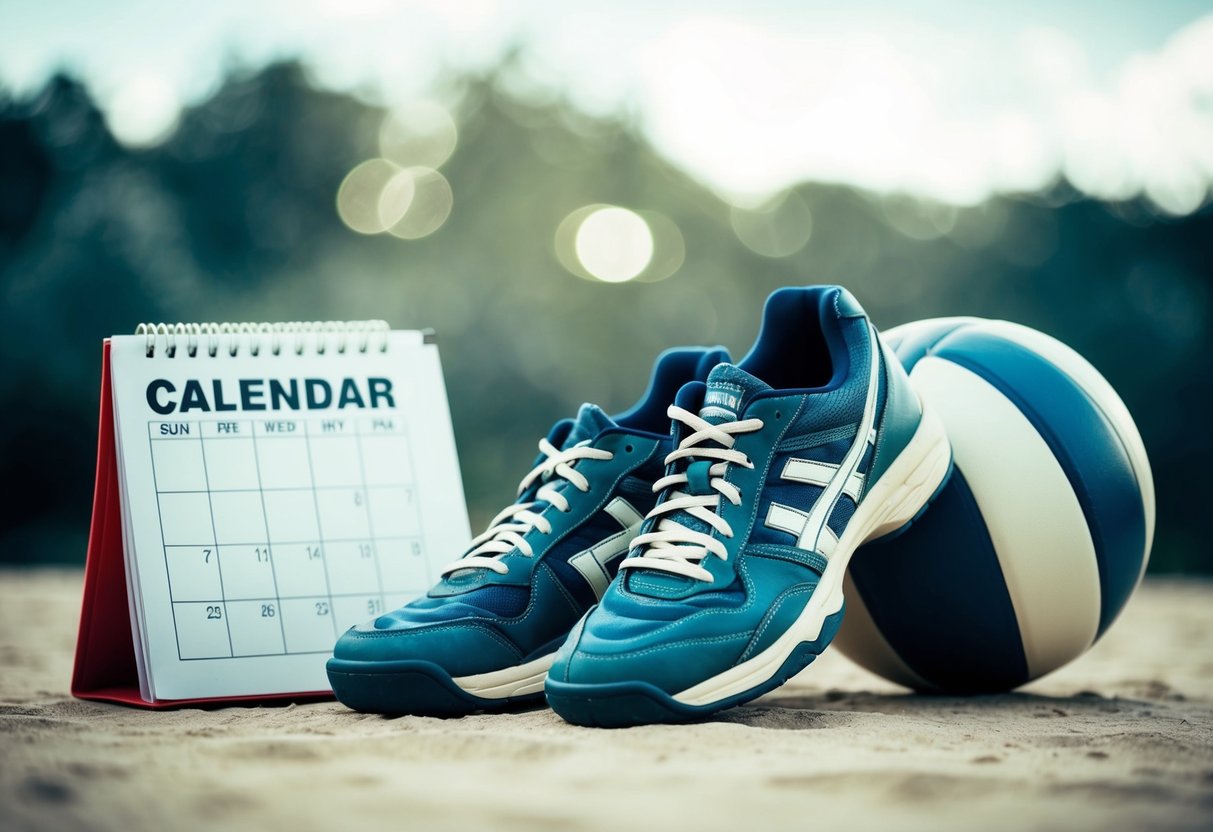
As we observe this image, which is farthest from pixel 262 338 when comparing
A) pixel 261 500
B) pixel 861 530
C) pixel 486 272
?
pixel 486 272

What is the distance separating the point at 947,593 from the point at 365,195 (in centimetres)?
2008

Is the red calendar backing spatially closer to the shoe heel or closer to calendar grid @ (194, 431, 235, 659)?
calendar grid @ (194, 431, 235, 659)

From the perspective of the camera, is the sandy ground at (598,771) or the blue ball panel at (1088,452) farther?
the blue ball panel at (1088,452)

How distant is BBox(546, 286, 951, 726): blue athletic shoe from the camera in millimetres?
2059

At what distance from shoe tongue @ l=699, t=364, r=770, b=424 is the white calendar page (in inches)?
39.9

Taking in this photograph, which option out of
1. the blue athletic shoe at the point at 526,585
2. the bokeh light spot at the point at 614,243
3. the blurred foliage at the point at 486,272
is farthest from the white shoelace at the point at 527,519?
the bokeh light spot at the point at 614,243

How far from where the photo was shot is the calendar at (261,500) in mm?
2717

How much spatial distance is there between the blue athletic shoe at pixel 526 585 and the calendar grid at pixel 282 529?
19.5 inches

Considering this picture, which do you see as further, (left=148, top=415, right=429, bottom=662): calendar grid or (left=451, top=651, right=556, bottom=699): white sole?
(left=148, top=415, right=429, bottom=662): calendar grid

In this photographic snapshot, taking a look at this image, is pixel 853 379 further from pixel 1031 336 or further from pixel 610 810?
pixel 610 810

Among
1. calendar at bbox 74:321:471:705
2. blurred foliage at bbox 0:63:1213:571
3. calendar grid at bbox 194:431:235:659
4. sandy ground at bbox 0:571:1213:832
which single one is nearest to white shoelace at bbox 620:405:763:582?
sandy ground at bbox 0:571:1213:832

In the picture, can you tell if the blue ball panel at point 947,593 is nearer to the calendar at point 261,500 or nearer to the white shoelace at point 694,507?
the white shoelace at point 694,507

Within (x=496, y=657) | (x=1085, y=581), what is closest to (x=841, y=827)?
(x=496, y=657)

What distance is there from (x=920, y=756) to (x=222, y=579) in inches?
68.9
